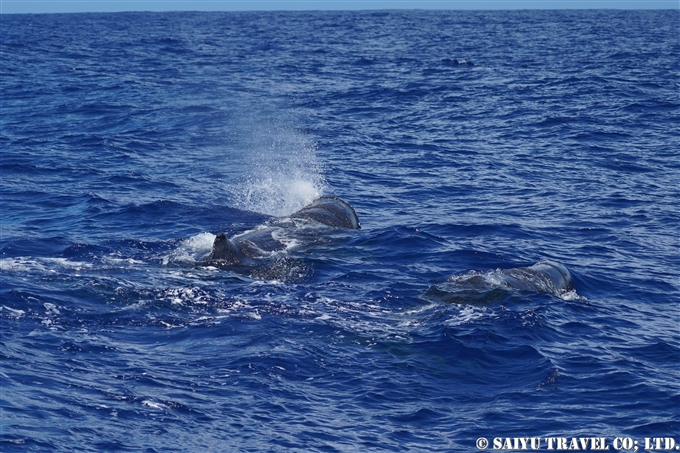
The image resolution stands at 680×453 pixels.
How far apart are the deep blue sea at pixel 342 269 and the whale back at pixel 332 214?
55 centimetres

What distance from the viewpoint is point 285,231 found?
23484 millimetres

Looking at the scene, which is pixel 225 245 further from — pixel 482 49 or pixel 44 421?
pixel 482 49

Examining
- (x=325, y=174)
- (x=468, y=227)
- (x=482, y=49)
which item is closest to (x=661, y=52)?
(x=482, y=49)

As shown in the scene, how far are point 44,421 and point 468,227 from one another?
15.5m

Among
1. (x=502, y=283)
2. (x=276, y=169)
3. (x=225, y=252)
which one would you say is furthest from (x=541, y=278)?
(x=276, y=169)

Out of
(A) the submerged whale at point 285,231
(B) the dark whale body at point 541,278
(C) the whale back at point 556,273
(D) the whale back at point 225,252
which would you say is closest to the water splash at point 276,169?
(A) the submerged whale at point 285,231

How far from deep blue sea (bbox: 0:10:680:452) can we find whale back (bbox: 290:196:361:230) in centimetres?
55

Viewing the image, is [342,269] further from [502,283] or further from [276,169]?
[276,169]

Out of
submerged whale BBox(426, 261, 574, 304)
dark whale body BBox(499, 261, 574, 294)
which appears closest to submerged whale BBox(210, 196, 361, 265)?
submerged whale BBox(426, 261, 574, 304)

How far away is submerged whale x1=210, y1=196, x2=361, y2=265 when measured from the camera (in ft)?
67.8

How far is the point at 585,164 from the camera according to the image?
33031 millimetres

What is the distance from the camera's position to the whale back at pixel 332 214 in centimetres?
2502

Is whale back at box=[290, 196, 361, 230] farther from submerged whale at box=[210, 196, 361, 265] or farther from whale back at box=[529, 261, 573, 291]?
whale back at box=[529, 261, 573, 291]

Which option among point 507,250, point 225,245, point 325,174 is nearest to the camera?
point 225,245
